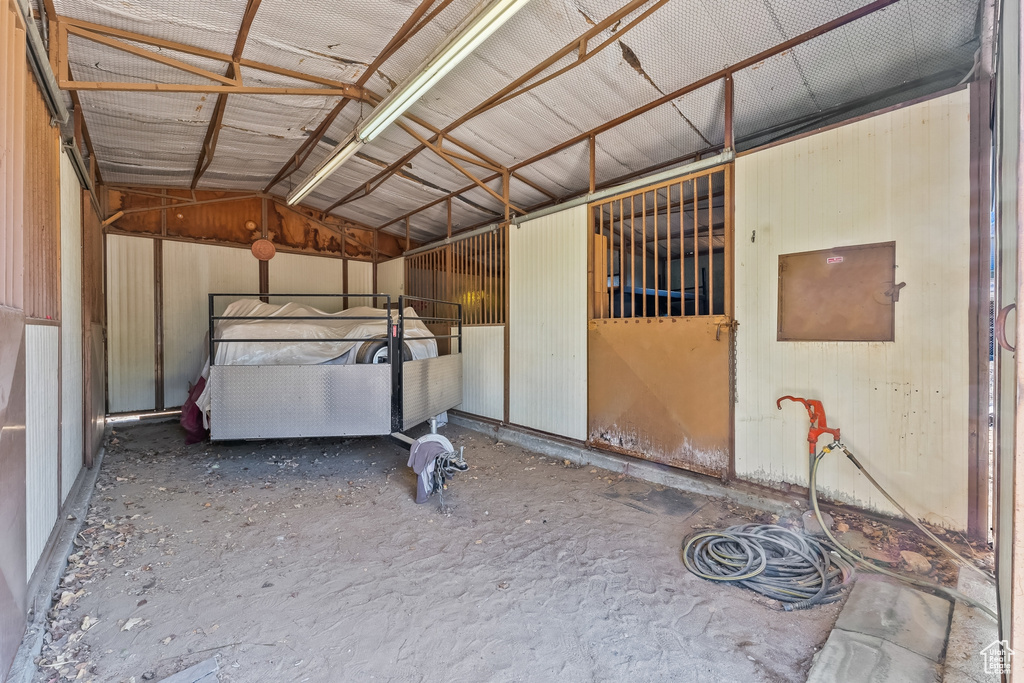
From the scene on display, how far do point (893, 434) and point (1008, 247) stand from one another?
1855mm

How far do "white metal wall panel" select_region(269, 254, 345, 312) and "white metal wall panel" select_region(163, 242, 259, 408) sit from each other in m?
0.62

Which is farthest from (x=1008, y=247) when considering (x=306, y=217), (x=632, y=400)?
(x=306, y=217)

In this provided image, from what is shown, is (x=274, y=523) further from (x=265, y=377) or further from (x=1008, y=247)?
(x=1008, y=247)

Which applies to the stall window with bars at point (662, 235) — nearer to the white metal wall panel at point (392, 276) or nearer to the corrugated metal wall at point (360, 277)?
the white metal wall panel at point (392, 276)

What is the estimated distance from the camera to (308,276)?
7.38 metres

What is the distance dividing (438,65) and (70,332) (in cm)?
327

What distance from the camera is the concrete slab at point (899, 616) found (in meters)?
1.72

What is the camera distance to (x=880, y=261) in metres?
2.62

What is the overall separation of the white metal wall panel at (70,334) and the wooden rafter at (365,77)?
2.16 meters

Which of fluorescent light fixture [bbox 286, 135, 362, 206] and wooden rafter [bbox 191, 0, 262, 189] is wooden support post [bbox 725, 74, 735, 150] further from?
wooden rafter [bbox 191, 0, 262, 189]

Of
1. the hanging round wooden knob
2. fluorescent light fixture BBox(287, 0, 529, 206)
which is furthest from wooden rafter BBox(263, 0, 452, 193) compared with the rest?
the hanging round wooden knob

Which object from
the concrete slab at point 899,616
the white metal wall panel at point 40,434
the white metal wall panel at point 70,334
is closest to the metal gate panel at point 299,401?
the white metal wall panel at point 70,334

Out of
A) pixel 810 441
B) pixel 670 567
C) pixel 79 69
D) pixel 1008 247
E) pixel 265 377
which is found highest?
pixel 79 69

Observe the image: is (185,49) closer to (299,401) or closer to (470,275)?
(299,401)
